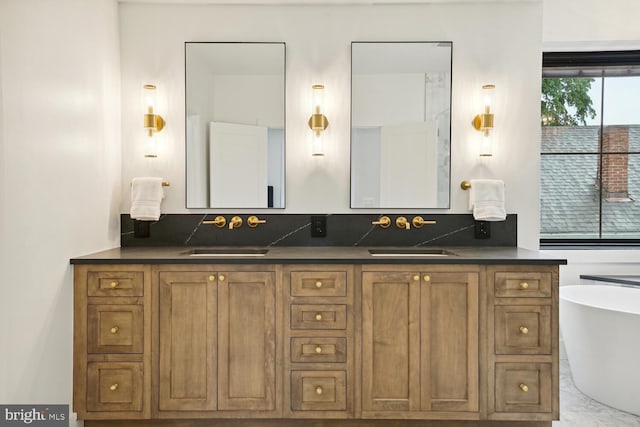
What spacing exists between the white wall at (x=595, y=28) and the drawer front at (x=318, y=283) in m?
1.83

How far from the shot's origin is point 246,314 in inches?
79.5

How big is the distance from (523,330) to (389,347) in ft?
2.19

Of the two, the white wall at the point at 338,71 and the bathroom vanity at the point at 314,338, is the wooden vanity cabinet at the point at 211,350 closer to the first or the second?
the bathroom vanity at the point at 314,338

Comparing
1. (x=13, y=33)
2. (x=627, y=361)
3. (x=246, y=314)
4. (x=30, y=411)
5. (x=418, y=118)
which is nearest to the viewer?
(x=13, y=33)

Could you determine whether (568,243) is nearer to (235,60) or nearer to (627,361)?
(627,361)

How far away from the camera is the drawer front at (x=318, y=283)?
2.02 meters

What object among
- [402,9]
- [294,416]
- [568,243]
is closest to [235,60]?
[402,9]

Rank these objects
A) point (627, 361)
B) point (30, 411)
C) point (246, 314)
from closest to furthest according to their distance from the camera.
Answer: point (30, 411)
point (246, 314)
point (627, 361)

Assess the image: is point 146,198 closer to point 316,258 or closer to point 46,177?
point 46,177

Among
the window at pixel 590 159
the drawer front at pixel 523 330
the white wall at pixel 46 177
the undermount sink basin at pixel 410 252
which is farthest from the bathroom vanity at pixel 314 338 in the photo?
the window at pixel 590 159

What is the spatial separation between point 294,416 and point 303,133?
5.37 feet

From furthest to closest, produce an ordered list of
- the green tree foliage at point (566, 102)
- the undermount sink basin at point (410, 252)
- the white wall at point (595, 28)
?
1. the green tree foliage at point (566, 102)
2. the white wall at point (595, 28)
3. the undermount sink basin at point (410, 252)

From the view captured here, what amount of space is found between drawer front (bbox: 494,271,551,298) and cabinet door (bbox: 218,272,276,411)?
1149 millimetres

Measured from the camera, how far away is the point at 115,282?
201 centimetres
